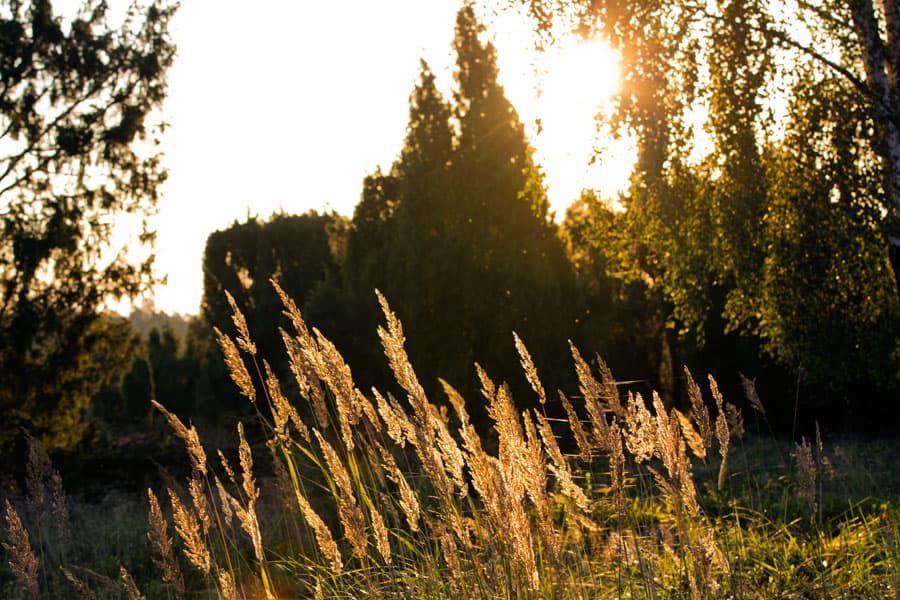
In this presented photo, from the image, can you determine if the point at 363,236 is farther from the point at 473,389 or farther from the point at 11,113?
the point at 11,113

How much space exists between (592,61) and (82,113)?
9.53m

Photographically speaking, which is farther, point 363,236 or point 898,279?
point 363,236

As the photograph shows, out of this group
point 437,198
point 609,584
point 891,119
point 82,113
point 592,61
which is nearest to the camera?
point 609,584

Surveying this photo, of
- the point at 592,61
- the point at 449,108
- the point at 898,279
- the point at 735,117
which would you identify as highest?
the point at 449,108

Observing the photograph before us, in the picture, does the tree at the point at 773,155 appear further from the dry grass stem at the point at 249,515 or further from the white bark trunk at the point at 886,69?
the dry grass stem at the point at 249,515

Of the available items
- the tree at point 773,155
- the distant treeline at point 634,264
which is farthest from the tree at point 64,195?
the tree at point 773,155

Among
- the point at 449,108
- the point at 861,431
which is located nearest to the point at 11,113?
the point at 449,108

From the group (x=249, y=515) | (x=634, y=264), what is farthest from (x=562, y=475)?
(x=634, y=264)

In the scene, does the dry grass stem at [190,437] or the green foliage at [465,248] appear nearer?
the dry grass stem at [190,437]

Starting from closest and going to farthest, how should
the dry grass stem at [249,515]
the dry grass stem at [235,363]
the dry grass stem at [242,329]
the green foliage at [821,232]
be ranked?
the dry grass stem at [249,515] < the dry grass stem at [235,363] < the dry grass stem at [242,329] < the green foliage at [821,232]

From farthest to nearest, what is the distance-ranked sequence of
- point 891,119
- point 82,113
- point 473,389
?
point 82,113
point 473,389
point 891,119

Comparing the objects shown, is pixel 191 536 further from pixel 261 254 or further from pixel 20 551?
pixel 261 254

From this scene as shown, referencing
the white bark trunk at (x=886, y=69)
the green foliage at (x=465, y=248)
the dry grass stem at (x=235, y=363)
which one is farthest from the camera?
the green foliage at (x=465, y=248)

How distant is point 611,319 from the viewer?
14.3 m
